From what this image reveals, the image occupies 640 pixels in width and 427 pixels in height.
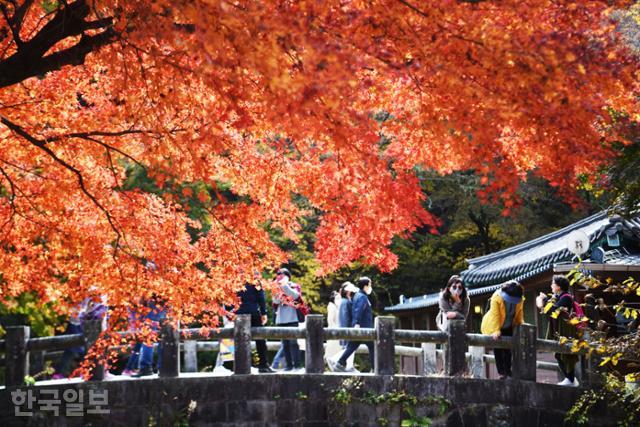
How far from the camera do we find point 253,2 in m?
7.41

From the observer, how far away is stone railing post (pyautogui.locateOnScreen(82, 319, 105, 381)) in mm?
14312

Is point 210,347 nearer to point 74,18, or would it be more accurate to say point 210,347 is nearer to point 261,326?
point 261,326

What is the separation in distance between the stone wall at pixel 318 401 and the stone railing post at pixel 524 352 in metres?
0.17

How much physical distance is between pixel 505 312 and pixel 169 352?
17.9 ft

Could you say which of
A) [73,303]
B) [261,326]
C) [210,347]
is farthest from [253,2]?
[210,347]

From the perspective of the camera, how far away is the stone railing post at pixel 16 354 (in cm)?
1442

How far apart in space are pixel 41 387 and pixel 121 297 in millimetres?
4470

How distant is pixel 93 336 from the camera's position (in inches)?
565

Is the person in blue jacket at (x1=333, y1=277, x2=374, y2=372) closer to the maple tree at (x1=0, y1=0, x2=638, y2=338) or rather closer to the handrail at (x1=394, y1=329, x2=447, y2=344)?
the handrail at (x1=394, y1=329, x2=447, y2=344)

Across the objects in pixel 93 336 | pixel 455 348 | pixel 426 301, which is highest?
pixel 426 301

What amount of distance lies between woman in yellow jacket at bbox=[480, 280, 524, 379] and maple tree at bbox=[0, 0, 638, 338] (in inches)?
A: 154

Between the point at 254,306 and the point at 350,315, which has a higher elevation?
the point at 254,306

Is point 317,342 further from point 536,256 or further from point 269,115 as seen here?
point 269,115

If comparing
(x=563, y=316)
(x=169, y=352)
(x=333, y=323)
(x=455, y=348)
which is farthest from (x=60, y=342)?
(x=563, y=316)
